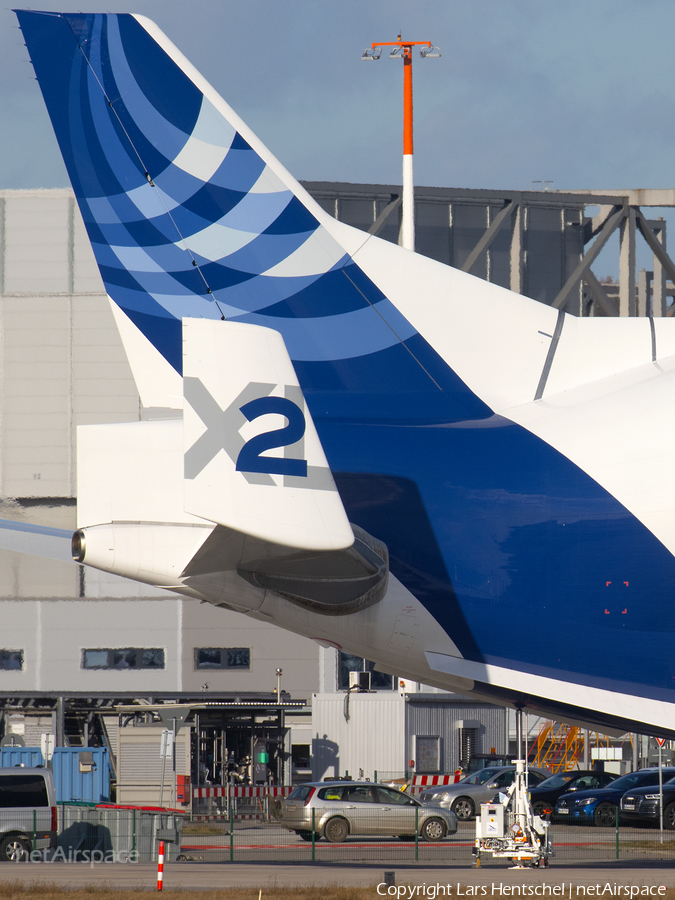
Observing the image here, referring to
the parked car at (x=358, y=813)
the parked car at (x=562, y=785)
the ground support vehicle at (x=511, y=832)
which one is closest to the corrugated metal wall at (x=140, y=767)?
the parked car at (x=358, y=813)

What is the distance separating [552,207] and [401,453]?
4223 cm

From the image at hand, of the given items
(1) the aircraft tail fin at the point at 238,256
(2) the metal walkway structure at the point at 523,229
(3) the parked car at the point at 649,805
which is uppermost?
(2) the metal walkway structure at the point at 523,229

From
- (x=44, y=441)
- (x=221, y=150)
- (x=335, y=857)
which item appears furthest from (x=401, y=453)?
(x=44, y=441)

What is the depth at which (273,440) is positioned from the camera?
11.1m

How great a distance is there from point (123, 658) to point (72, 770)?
30.4 metres

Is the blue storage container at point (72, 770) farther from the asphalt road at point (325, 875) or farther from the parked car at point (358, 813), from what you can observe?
the asphalt road at point (325, 875)

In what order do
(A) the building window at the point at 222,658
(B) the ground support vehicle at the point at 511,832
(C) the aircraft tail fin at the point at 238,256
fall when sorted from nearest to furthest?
(C) the aircraft tail fin at the point at 238,256, (B) the ground support vehicle at the point at 511,832, (A) the building window at the point at 222,658

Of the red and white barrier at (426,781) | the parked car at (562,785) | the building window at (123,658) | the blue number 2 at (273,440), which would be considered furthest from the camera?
the building window at (123,658)

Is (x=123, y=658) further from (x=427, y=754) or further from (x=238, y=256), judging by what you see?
(x=238, y=256)

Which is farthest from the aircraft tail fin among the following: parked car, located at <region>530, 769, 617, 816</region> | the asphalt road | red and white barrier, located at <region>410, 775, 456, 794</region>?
red and white barrier, located at <region>410, 775, 456, 794</region>

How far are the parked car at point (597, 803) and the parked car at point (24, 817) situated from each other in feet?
56.7

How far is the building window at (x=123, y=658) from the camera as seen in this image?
63500 millimetres

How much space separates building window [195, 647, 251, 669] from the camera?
6291cm

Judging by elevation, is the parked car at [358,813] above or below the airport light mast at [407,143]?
below
